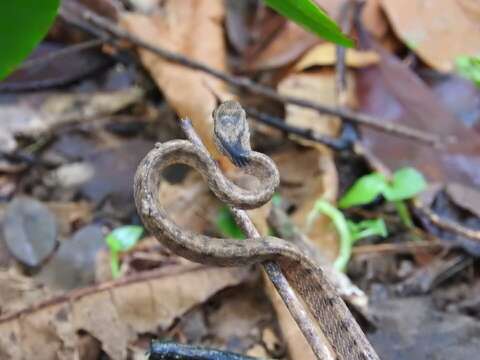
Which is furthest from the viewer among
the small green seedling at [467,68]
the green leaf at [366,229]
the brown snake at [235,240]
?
the small green seedling at [467,68]

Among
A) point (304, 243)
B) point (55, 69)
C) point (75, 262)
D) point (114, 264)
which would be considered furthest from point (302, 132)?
point (55, 69)

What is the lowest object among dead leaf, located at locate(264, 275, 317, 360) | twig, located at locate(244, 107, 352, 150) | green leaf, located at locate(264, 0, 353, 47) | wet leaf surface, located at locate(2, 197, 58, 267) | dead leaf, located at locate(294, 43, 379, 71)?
wet leaf surface, located at locate(2, 197, 58, 267)

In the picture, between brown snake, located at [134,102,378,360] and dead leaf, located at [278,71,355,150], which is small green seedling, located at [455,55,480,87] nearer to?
dead leaf, located at [278,71,355,150]

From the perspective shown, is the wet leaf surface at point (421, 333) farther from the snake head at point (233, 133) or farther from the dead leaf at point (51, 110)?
the dead leaf at point (51, 110)

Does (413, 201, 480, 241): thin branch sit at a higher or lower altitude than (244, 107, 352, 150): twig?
higher

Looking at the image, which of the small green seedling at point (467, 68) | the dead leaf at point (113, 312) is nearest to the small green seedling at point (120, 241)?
the dead leaf at point (113, 312)

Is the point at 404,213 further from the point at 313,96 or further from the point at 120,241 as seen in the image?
the point at 120,241

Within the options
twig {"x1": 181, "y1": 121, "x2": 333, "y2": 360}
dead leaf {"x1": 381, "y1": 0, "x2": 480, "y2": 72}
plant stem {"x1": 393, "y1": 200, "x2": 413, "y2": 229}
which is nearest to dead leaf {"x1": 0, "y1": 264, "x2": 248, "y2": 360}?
twig {"x1": 181, "y1": 121, "x2": 333, "y2": 360}
